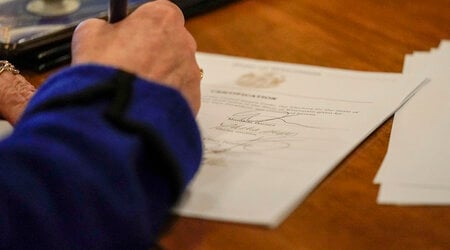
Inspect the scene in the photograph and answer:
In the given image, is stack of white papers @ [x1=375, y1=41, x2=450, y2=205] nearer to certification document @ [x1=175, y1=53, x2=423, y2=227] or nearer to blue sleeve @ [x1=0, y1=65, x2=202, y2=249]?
certification document @ [x1=175, y1=53, x2=423, y2=227]

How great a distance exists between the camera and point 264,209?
2.26 feet

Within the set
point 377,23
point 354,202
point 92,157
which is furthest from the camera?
point 377,23

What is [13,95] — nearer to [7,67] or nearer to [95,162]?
[7,67]

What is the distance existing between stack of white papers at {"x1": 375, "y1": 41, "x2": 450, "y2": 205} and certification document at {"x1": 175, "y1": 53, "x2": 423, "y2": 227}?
2cm

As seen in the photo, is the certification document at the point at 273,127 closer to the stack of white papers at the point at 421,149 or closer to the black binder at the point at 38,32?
the stack of white papers at the point at 421,149

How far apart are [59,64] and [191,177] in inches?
15.0

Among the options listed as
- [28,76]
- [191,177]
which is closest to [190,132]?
[191,177]

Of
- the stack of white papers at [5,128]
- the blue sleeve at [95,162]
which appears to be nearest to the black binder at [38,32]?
the stack of white papers at [5,128]

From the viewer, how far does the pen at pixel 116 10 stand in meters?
0.80

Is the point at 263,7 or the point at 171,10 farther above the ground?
the point at 171,10

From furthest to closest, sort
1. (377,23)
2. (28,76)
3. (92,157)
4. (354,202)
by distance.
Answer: (377,23) → (28,76) → (354,202) → (92,157)

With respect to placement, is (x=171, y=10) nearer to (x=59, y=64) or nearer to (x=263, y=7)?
(x=59, y=64)

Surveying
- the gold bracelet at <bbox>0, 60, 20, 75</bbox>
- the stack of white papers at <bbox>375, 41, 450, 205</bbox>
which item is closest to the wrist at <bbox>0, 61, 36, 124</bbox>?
the gold bracelet at <bbox>0, 60, 20, 75</bbox>

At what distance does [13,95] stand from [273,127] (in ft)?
0.94
